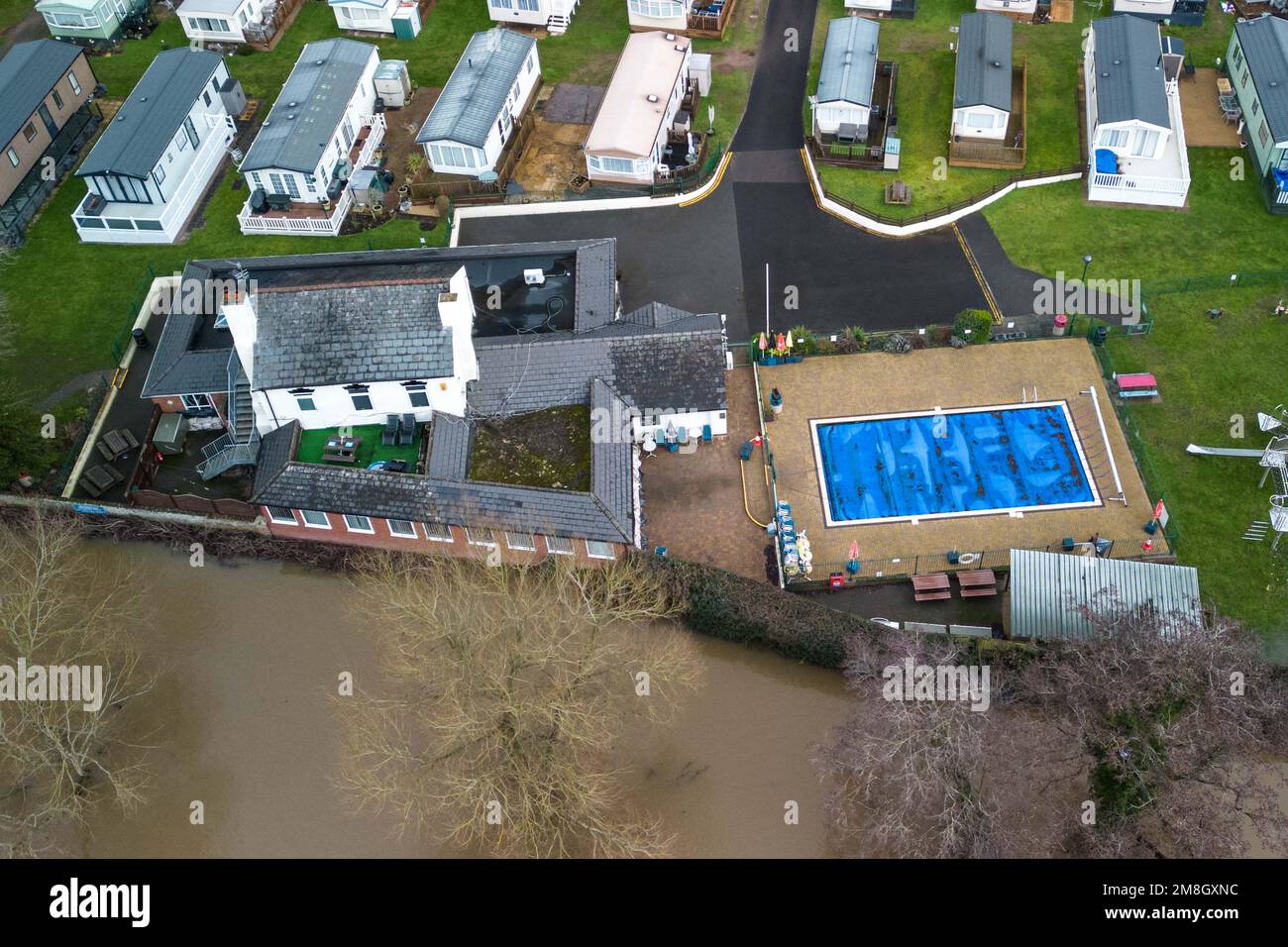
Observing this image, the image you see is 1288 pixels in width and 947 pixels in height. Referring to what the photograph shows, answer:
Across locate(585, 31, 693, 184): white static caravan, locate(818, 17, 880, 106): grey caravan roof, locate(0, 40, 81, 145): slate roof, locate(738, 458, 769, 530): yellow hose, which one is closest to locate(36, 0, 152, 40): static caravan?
locate(0, 40, 81, 145): slate roof

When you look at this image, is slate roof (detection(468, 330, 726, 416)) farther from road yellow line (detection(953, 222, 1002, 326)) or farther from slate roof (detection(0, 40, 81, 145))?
slate roof (detection(0, 40, 81, 145))

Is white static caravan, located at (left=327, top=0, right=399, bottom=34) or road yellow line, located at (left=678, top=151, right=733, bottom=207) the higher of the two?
white static caravan, located at (left=327, top=0, right=399, bottom=34)

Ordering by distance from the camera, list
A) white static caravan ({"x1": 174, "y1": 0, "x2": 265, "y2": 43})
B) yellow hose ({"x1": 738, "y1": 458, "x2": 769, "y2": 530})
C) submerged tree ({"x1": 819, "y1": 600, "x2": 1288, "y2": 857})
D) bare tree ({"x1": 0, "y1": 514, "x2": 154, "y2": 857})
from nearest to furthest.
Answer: submerged tree ({"x1": 819, "y1": 600, "x2": 1288, "y2": 857}) < bare tree ({"x1": 0, "y1": 514, "x2": 154, "y2": 857}) < yellow hose ({"x1": 738, "y1": 458, "x2": 769, "y2": 530}) < white static caravan ({"x1": 174, "y1": 0, "x2": 265, "y2": 43})

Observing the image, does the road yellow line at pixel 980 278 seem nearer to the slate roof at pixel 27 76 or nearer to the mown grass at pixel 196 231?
the mown grass at pixel 196 231

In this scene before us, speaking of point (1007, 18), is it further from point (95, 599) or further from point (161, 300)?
point (95, 599)

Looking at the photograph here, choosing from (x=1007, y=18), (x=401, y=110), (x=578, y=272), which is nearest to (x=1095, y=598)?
(x=578, y=272)

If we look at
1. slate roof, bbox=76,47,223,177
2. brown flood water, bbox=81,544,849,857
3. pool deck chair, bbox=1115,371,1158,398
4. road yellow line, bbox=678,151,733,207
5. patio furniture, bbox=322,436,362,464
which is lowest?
brown flood water, bbox=81,544,849,857

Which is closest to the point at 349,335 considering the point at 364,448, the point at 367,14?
the point at 364,448
